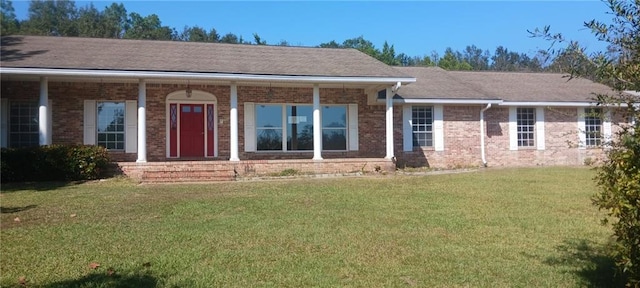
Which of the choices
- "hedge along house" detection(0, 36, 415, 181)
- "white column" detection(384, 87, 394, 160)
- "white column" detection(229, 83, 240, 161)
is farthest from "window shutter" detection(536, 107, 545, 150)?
"white column" detection(229, 83, 240, 161)

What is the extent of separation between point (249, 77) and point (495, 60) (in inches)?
3698

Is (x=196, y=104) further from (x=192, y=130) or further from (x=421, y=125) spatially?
(x=421, y=125)

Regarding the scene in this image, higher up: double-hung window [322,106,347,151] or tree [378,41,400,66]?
tree [378,41,400,66]

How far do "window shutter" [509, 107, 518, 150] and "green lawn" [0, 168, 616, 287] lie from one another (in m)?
9.04

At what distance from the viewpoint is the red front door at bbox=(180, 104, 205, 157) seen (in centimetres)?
1712

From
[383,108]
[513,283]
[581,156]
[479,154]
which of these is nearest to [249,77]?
[383,108]

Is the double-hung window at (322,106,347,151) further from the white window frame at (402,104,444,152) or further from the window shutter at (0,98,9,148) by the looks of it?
the window shutter at (0,98,9,148)

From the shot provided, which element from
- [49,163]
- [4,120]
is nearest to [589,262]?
[49,163]

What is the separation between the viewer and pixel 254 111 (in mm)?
17594

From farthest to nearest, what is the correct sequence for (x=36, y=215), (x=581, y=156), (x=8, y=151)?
(x=581, y=156) < (x=8, y=151) < (x=36, y=215)

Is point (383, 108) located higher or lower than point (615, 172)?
higher

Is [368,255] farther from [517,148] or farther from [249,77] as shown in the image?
[517,148]

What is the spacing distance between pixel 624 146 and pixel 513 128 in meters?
17.7

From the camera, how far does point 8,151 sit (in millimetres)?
13266
